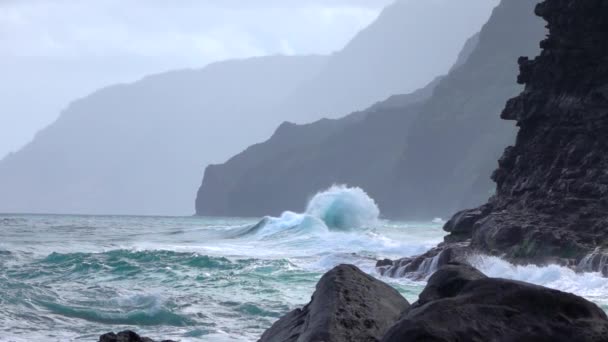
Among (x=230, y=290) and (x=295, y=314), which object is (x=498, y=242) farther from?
(x=295, y=314)

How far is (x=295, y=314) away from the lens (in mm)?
7621

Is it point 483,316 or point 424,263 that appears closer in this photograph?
point 483,316

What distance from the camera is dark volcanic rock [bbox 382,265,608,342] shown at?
5.22 metres

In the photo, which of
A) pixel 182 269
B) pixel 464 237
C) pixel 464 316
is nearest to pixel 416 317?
pixel 464 316

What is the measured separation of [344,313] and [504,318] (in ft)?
5.68

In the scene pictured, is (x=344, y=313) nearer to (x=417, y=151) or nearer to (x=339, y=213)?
(x=339, y=213)

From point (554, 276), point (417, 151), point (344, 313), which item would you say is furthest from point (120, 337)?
point (417, 151)

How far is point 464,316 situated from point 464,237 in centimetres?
2049

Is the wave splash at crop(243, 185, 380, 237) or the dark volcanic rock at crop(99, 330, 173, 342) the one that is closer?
the dark volcanic rock at crop(99, 330, 173, 342)

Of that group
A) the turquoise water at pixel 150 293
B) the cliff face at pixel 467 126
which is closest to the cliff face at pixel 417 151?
the cliff face at pixel 467 126

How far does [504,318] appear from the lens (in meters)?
5.44

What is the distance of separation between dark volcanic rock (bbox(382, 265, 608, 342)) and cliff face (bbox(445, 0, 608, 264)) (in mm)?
13251

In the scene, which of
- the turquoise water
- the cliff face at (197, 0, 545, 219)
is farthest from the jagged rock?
the cliff face at (197, 0, 545, 219)

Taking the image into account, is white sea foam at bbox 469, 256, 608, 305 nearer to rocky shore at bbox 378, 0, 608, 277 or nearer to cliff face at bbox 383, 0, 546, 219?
rocky shore at bbox 378, 0, 608, 277
